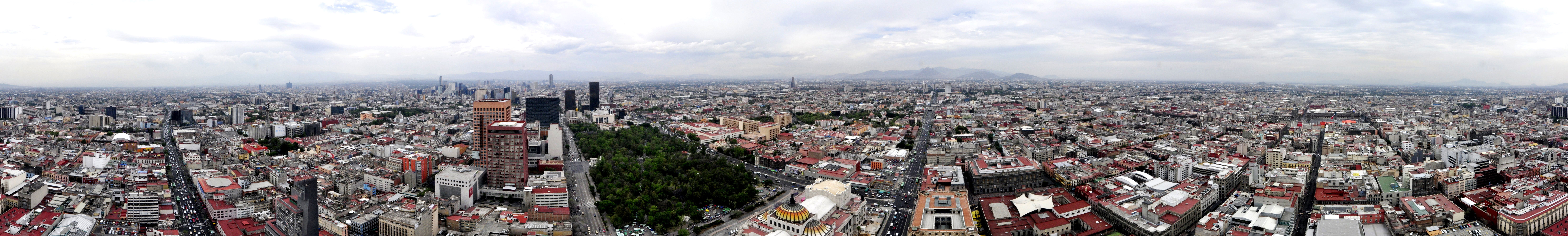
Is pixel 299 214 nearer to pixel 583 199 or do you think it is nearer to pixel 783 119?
pixel 583 199

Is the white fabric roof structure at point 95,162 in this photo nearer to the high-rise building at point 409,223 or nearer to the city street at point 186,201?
the city street at point 186,201

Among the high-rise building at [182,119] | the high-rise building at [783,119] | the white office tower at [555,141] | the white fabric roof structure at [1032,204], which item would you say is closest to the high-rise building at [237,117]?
the high-rise building at [182,119]

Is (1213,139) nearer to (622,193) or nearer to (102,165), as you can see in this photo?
(622,193)

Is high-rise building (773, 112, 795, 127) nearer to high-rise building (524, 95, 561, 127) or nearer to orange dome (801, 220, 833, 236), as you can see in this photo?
high-rise building (524, 95, 561, 127)

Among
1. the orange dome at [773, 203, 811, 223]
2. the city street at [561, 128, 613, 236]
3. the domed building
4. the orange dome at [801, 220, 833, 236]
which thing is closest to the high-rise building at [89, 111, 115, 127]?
the city street at [561, 128, 613, 236]

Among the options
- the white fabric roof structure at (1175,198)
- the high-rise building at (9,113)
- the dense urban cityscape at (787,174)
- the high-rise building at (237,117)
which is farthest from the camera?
the high-rise building at (9,113)

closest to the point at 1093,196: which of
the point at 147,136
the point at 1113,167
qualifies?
the point at 1113,167

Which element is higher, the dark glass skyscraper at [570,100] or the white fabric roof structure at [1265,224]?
the dark glass skyscraper at [570,100]
